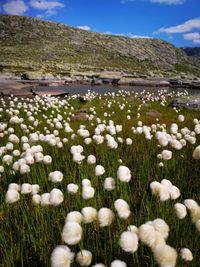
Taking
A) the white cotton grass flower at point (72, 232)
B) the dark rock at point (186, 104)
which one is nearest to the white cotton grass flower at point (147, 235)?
the white cotton grass flower at point (72, 232)

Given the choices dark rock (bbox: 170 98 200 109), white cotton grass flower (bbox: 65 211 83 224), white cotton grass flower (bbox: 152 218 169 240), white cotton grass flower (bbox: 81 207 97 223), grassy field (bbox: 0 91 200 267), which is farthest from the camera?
dark rock (bbox: 170 98 200 109)

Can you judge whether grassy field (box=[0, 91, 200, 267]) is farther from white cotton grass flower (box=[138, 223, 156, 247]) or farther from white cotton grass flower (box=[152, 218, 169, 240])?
white cotton grass flower (box=[152, 218, 169, 240])

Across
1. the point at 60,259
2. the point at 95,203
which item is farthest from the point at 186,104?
the point at 60,259

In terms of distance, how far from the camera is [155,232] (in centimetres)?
238

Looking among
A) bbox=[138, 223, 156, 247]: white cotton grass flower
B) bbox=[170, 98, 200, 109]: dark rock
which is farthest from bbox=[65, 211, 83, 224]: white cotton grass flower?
bbox=[170, 98, 200, 109]: dark rock

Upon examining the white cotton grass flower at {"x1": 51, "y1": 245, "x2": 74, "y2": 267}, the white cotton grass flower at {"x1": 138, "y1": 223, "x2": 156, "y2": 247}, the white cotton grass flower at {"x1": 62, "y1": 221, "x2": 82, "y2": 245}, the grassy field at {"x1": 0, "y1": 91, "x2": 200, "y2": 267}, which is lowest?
the grassy field at {"x1": 0, "y1": 91, "x2": 200, "y2": 267}

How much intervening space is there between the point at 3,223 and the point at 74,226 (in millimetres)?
2747

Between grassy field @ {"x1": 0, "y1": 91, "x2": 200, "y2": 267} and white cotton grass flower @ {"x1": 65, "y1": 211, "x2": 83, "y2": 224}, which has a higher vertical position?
white cotton grass flower @ {"x1": 65, "y1": 211, "x2": 83, "y2": 224}

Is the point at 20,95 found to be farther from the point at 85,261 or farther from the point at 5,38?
the point at 5,38

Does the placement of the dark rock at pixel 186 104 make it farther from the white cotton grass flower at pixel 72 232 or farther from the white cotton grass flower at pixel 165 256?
the white cotton grass flower at pixel 165 256

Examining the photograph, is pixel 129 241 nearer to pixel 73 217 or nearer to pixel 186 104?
pixel 73 217

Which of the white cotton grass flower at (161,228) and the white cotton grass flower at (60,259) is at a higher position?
the white cotton grass flower at (161,228)

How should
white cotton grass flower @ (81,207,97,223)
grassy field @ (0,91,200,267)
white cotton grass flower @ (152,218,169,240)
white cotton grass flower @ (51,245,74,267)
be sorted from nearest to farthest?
white cotton grass flower @ (51,245,74,267) → white cotton grass flower @ (152,218,169,240) → white cotton grass flower @ (81,207,97,223) → grassy field @ (0,91,200,267)

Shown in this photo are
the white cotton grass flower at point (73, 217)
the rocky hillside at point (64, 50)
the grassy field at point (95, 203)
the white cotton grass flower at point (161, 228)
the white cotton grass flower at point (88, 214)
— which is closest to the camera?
the white cotton grass flower at point (161, 228)
